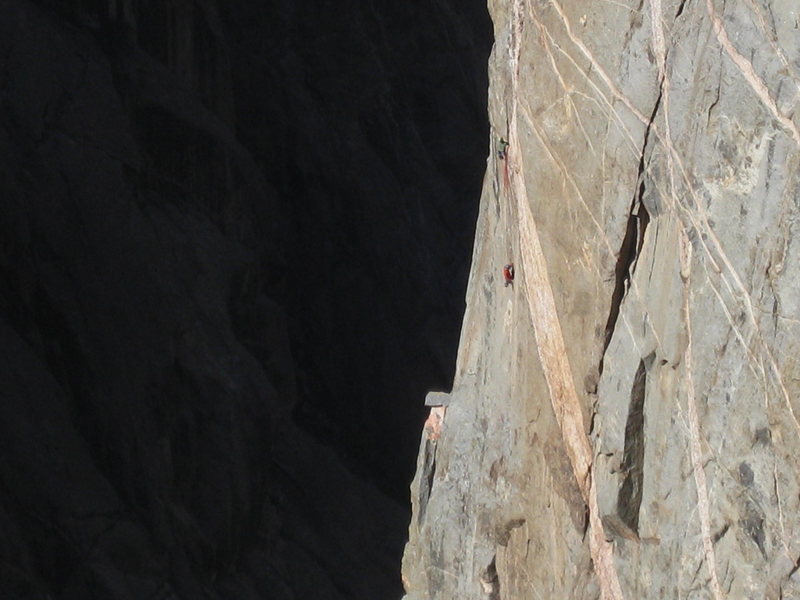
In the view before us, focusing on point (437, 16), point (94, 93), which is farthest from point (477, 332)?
point (437, 16)

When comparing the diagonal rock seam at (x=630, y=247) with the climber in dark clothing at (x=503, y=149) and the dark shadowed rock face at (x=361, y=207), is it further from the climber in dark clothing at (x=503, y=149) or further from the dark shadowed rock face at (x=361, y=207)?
the dark shadowed rock face at (x=361, y=207)

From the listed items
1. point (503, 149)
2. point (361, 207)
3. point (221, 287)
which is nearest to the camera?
point (503, 149)

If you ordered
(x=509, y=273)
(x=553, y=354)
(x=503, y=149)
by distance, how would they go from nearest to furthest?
(x=553, y=354) < (x=503, y=149) < (x=509, y=273)

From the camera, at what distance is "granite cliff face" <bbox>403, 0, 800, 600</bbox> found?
7.72m

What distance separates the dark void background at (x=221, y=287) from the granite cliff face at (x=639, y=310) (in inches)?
346

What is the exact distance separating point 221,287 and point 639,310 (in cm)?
1362

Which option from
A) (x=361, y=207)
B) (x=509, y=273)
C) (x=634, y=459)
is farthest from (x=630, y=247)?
(x=361, y=207)

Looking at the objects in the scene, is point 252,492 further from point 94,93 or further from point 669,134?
point 669,134

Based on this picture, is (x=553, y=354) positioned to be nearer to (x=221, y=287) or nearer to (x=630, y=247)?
(x=630, y=247)

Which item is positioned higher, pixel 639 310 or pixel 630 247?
pixel 630 247

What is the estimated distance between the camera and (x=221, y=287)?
72.6ft

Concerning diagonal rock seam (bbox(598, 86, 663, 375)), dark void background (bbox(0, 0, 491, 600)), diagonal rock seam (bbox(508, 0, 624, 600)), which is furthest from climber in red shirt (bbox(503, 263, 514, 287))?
dark void background (bbox(0, 0, 491, 600))

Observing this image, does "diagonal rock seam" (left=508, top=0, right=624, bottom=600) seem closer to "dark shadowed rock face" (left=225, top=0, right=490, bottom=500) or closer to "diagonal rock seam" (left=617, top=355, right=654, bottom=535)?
"diagonal rock seam" (left=617, top=355, right=654, bottom=535)

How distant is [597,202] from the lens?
32.6ft
